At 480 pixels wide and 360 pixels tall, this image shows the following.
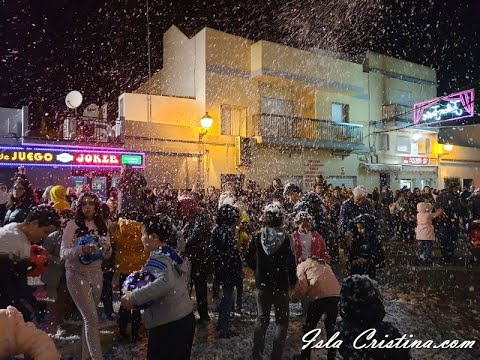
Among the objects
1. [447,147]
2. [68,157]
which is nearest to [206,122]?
[68,157]

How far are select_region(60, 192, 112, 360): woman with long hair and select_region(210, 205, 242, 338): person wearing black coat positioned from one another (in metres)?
1.51

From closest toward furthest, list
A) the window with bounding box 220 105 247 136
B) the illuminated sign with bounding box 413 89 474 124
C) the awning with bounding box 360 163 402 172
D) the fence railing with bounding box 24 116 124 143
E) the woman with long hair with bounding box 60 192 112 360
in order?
1. the woman with long hair with bounding box 60 192 112 360
2. the fence railing with bounding box 24 116 124 143
3. the window with bounding box 220 105 247 136
4. the illuminated sign with bounding box 413 89 474 124
5. the awning with bounding box 360 163 402 172

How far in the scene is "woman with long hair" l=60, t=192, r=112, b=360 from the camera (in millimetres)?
3805

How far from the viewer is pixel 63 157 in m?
12.9

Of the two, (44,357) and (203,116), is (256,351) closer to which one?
(44,357)

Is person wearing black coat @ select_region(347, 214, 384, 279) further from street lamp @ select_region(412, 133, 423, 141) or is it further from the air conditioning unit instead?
street lamp @ select_region(412, 133, 423, 141)

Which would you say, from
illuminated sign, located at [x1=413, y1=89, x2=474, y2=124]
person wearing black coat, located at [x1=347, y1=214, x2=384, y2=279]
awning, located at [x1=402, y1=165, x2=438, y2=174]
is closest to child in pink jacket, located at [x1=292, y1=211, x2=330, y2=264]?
person wearing black coat, located at [x1=347, y1=214, x2=384, y2=279]

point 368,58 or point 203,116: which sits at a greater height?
point 368,58

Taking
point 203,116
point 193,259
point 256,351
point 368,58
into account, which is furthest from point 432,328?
point 368,58

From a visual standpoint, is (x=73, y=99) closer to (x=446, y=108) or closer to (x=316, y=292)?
(x=316, y=292)

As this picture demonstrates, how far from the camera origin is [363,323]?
8.39 feet

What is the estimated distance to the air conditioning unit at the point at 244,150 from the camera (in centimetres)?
1617

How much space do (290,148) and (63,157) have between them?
9.55 metres

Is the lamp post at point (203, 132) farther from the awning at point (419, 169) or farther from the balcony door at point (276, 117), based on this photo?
the awning at point (419, 169)
